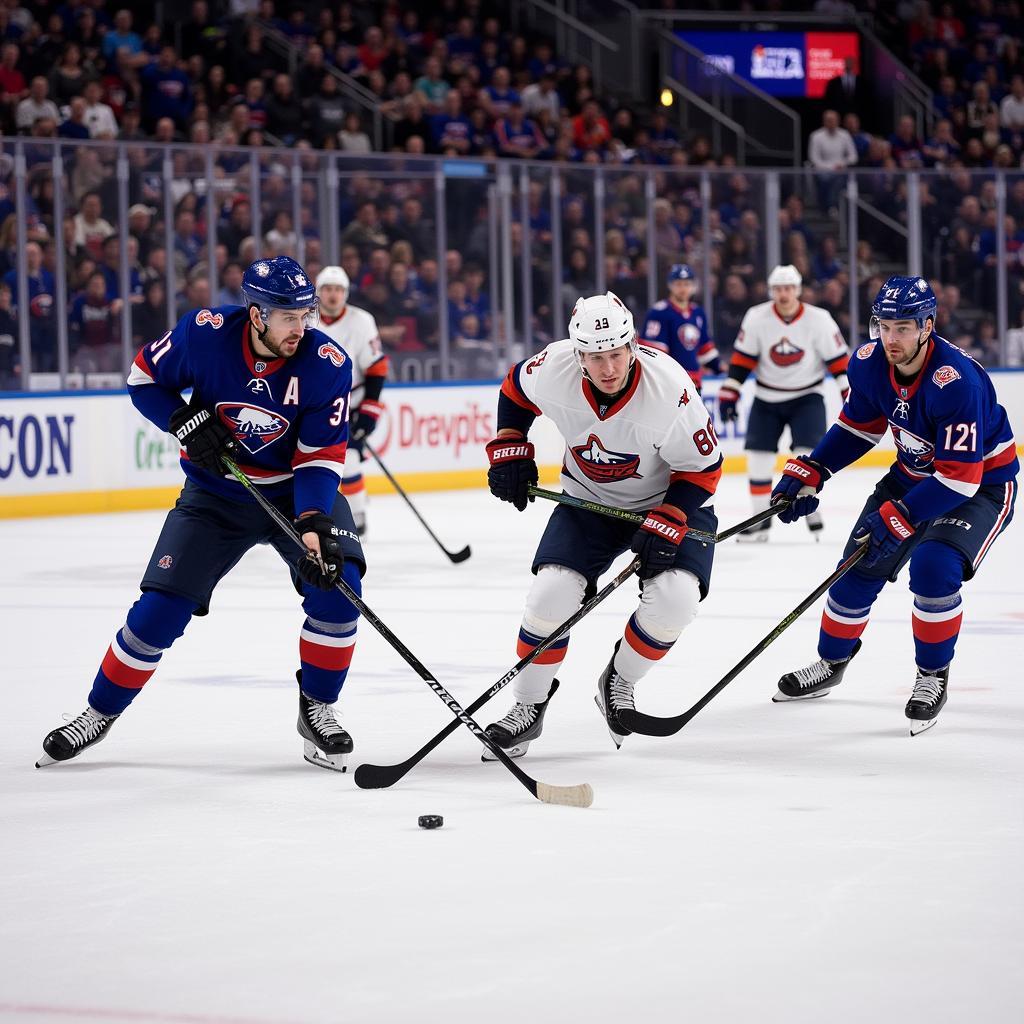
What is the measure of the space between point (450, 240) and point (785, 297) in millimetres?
3124

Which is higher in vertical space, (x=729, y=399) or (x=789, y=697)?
(x=729, y=399)

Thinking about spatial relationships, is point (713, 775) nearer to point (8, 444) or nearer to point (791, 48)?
point (8, 444)

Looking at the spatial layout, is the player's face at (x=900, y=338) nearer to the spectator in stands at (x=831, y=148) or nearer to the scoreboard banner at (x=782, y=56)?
the spectator in stands at (x=831, y=148)

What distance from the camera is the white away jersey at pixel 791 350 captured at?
315 inches

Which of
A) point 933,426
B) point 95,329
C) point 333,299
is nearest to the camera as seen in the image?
point 933,426

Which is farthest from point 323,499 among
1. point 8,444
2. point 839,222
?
point 839,222

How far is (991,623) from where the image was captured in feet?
18.4

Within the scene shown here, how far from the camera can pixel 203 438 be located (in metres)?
3.60

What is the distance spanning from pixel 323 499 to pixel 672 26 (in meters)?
12.5

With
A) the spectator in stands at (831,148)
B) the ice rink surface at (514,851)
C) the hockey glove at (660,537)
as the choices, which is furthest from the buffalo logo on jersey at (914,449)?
the spectator in stands at (831,148)

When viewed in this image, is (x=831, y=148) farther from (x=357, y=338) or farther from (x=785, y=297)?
(x=357, y=338)

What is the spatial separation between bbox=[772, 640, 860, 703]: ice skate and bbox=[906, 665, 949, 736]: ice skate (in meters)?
0.29

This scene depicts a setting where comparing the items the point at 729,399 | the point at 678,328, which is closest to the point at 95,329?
the point at 678,328

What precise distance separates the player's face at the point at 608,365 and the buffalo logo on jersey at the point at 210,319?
0.77m
